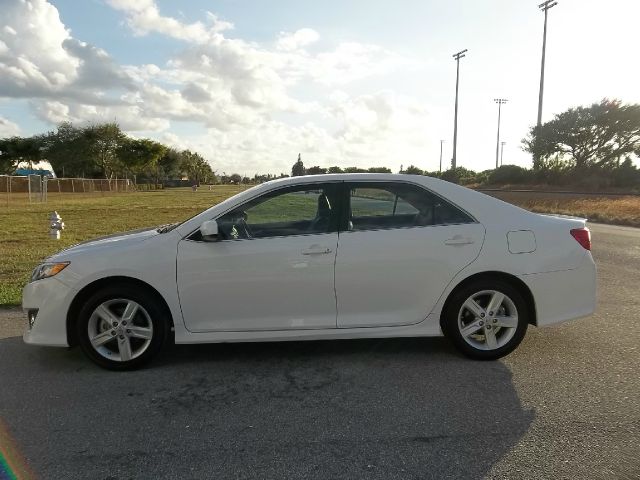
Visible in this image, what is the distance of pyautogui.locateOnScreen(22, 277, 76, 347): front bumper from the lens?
12.8 feet

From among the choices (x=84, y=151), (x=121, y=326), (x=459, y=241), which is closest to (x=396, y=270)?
(x=459, y=241)

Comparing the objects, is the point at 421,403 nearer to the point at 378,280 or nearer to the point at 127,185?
the point at 378,280

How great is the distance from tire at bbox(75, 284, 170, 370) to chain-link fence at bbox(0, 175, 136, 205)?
26247mm

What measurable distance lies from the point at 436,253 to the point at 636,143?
6158 centimetres

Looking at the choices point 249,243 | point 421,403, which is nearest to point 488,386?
point 421,403

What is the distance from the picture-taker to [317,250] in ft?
13.0

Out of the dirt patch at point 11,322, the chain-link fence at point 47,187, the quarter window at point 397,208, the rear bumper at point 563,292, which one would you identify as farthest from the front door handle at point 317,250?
the chain-link fence at point 47,187

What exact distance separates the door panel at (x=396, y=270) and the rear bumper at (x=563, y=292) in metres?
0.62

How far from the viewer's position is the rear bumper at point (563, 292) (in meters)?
4.12

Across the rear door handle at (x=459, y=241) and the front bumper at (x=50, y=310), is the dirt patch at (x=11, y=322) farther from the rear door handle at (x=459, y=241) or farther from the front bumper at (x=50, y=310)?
the rear door handle at (x=459, y=241)

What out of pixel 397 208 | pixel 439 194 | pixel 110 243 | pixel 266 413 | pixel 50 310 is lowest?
pixel 266 413

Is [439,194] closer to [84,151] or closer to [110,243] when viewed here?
[110,243]

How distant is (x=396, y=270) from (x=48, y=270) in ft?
9.26

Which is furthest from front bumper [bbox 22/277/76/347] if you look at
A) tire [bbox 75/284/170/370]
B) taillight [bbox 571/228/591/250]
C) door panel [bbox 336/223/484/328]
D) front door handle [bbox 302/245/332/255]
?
taillight [bbox 571/228/591/250]
